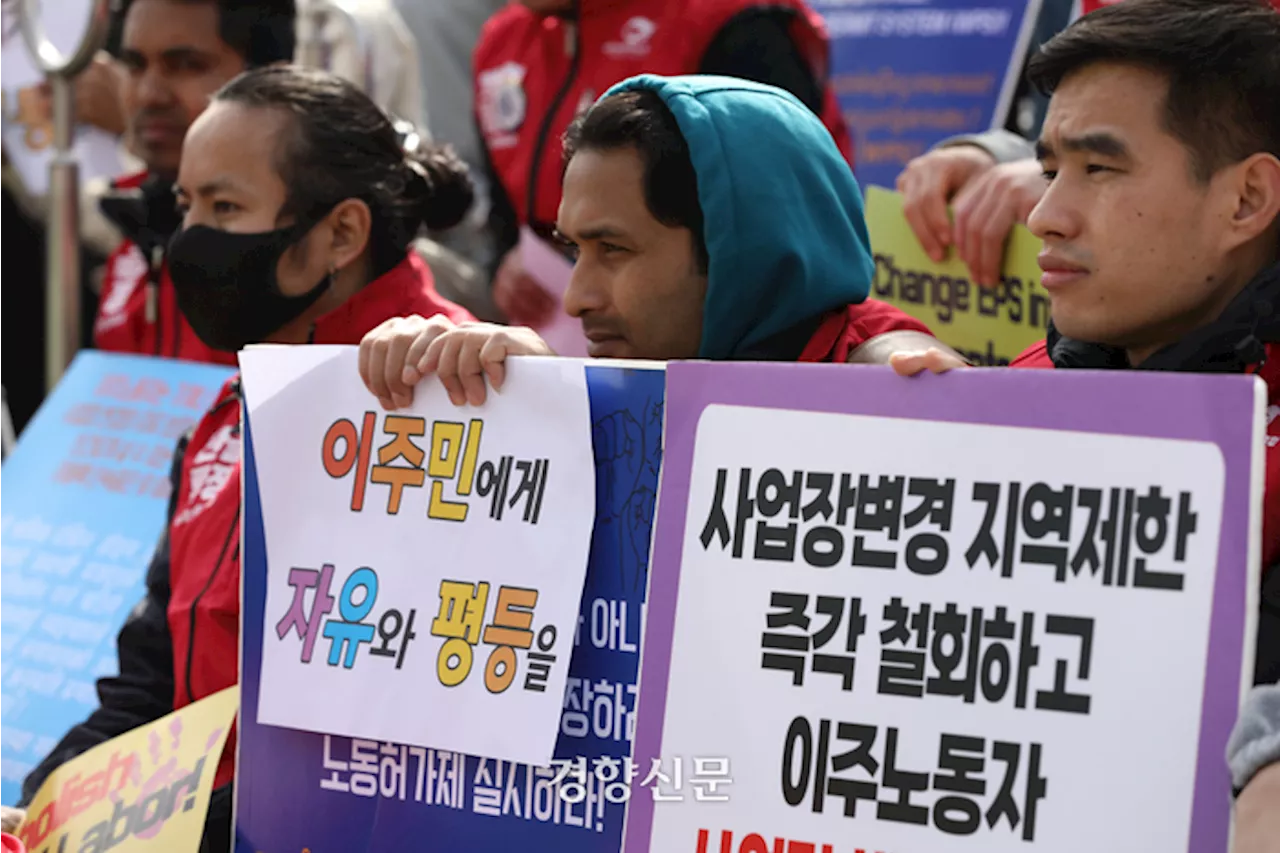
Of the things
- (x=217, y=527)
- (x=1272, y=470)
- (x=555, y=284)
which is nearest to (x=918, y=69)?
(x=555, y=284)

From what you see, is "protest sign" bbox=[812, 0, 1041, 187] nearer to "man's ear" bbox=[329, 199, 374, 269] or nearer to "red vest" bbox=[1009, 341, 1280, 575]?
"man's ear" bbox=[329, 199, 374, 269]

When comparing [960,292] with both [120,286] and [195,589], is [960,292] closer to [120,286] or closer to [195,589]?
[195,589]

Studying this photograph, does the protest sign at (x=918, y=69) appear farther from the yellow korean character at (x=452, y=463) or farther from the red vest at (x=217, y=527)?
the yellow korean character at (x=452, y=463)

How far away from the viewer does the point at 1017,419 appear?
6.12 feet

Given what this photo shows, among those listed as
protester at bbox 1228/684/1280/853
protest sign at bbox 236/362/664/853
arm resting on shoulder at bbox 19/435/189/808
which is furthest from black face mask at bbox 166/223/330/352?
protester at bbox 1228/684/1280/853

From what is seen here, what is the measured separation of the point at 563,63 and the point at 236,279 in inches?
62.5

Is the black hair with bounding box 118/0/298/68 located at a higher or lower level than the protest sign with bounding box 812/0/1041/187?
lower

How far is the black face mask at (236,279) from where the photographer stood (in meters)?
3.35

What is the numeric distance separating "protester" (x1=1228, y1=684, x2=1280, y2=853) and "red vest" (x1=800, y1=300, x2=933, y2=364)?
1.04 meters

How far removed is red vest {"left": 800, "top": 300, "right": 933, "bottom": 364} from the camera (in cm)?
264

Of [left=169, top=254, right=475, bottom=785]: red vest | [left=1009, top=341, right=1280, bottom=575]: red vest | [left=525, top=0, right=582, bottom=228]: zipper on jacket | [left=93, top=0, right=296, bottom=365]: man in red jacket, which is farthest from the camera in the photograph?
[left=93, top=0, right=296, bottom=365]: man in red jacket

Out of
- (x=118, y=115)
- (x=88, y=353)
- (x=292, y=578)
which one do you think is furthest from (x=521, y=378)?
(x=118, y=115)

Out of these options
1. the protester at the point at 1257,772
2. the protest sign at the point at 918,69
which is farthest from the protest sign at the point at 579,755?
the protest sign at the point at 918,69

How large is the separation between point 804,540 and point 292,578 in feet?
2.73
